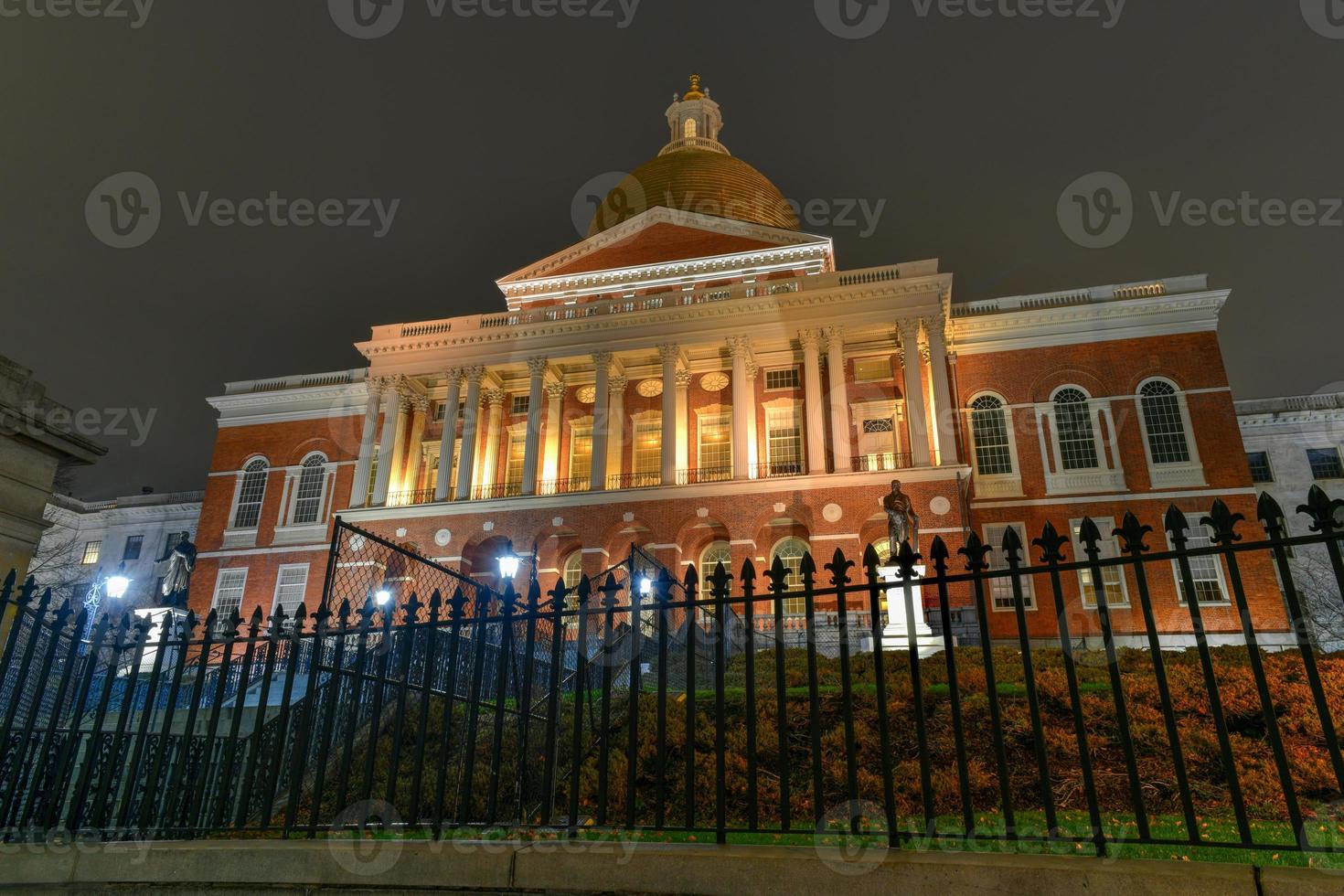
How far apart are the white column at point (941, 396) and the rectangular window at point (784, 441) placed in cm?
569

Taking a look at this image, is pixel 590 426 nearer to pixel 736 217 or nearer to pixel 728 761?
pixel 736 217

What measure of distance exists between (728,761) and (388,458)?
29890mm

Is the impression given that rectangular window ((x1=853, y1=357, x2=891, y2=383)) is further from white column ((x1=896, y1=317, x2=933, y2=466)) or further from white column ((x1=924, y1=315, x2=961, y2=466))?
white column ((x1=924, y1=315, x2=961, y2=466))

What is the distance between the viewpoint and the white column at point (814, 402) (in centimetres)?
3238

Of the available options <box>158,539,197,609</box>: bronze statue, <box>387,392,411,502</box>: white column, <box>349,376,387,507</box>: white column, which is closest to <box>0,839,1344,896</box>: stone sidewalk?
<box>158,539,197,609</box>: bronze statue

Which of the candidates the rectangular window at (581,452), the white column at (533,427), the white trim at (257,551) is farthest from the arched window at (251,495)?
the rectangular window at (581,452)

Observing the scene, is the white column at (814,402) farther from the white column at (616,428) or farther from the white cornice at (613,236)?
the white cornice at (613,236)

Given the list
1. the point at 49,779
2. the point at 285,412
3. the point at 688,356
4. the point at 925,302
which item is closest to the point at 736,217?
the point at 688,356

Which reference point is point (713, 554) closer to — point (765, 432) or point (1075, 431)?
point (765, 432)

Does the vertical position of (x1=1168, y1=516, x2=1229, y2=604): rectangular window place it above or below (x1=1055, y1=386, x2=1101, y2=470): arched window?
below

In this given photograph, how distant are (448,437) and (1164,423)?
28701 mm

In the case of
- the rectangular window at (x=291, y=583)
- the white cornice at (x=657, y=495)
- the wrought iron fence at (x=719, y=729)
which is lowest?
the wrought iron fence at (x=719, y=729)

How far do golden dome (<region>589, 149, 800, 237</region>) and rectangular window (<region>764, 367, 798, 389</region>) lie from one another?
35.5 ft

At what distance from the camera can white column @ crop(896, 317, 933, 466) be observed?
1210 inches
